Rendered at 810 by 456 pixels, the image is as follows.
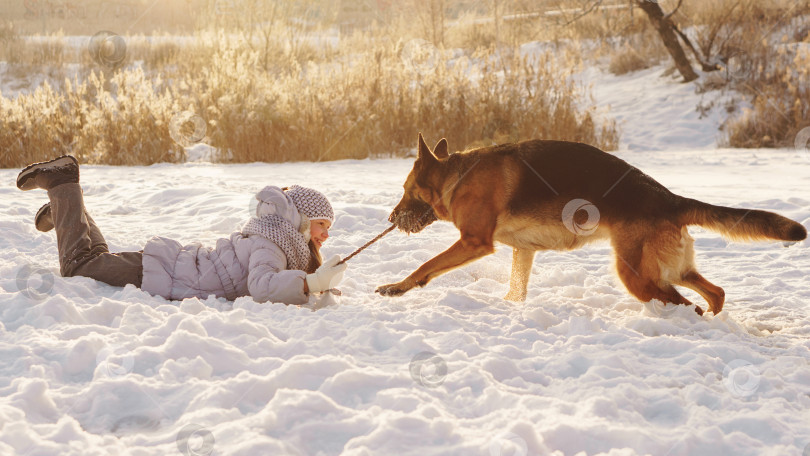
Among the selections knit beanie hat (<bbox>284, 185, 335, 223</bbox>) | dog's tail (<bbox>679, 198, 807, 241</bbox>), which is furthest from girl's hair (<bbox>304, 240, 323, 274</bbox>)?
dog's tail (<bbox>679, 198, 807, 241</bbox>)

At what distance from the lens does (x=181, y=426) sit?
2094 millimetres

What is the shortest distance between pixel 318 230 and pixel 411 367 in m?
1.63

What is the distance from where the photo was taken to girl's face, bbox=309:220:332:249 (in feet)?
13.2

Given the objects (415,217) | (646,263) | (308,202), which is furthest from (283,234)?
(646,263)

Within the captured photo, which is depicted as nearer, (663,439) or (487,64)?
(663,439)

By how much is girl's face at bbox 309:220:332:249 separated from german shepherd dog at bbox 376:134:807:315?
17.7 inches

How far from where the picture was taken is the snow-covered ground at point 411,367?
206 centimetres

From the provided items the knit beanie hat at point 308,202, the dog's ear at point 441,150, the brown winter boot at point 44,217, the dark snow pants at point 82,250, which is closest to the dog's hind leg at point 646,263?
the dog's ear at point 441,150

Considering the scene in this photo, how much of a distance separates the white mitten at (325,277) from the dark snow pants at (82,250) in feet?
3.52

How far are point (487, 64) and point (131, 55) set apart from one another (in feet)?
50.6

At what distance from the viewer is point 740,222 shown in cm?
331

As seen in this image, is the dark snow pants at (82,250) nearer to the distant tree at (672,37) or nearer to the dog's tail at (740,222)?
the dog's tail at (740,222)

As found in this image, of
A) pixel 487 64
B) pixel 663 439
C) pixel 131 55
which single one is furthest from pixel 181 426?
pixel 131 55

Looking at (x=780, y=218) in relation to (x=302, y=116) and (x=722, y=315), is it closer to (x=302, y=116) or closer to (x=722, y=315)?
(x=722, y=315)
